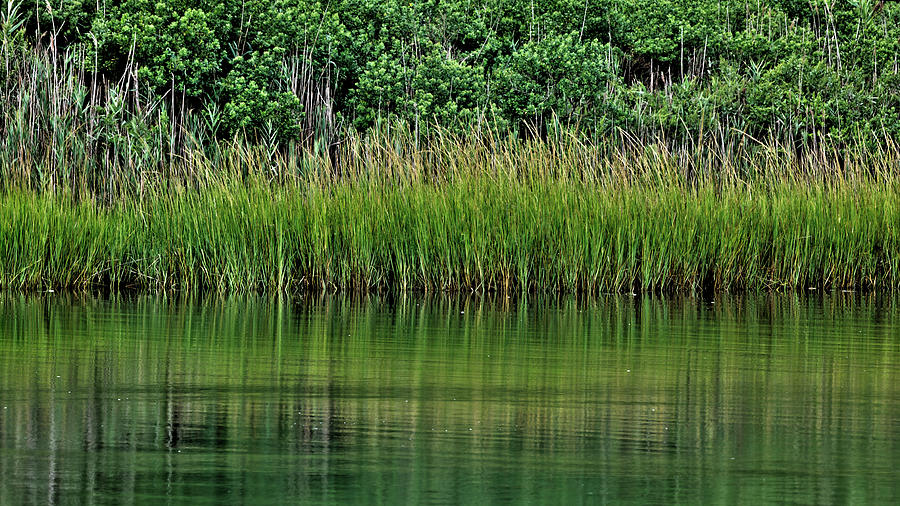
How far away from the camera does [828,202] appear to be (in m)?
15.0

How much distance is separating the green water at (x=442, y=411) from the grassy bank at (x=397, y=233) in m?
3.21

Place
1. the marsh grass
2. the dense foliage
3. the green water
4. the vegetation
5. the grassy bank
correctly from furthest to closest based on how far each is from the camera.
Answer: the dense foliage → the vegetation → the marsh grass → the grassy bank → the green water

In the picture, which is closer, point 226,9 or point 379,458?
point 379,458

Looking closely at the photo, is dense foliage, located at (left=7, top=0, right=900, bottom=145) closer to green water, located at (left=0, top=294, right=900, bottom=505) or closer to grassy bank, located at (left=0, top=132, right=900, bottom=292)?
grassy bank, located at (left=0, top=132, right=900, bottom=292)

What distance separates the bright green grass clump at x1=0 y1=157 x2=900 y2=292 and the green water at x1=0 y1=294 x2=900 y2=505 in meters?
3.34

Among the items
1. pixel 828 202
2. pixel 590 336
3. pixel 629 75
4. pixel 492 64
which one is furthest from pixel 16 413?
pixel 629 75

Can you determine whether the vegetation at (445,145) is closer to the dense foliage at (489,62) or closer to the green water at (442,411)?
the dense foliage at (489,62)

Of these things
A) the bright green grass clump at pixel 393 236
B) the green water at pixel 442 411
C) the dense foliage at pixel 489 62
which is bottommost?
the green water at pixel 442 411

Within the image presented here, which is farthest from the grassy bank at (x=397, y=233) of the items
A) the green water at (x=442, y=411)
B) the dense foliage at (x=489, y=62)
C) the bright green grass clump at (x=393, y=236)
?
the dense foliage at (x=489, y=62)

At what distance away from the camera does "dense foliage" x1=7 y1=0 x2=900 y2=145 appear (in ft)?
58.0

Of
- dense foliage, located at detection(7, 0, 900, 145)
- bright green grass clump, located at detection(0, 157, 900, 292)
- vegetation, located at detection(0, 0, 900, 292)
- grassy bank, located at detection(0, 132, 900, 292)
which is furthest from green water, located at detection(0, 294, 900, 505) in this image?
dense foliage, located at detection(7, 0, 900, 145)

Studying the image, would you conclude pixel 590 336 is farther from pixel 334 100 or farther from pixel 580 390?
pixel 334 100

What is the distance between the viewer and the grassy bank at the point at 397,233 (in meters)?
13.0

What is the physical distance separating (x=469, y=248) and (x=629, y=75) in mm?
8186
